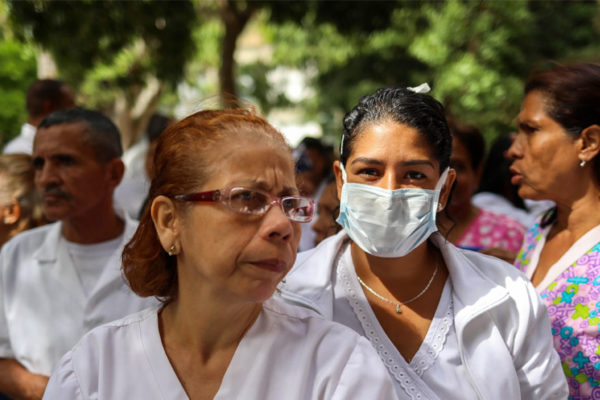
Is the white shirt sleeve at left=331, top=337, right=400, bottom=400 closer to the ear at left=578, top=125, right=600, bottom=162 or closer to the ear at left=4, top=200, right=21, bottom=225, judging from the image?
the ear at left=578, top=125, right=600, bottom=162

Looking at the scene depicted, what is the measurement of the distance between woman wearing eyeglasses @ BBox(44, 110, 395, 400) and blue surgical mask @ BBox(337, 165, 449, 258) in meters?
0.47

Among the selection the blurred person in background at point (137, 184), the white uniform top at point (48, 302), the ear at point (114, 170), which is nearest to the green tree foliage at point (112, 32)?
the blurred person in background at point (137, 184)

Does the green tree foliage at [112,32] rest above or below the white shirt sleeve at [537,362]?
above

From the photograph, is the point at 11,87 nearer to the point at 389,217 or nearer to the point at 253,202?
the point at 389,217

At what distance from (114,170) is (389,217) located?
1.81m

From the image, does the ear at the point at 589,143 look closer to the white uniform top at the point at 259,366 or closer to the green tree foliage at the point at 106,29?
the white uniform top at the point at 259,366

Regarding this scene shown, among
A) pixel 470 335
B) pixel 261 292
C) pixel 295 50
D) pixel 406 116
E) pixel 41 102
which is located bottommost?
pixel 295 50

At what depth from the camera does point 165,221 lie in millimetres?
2215

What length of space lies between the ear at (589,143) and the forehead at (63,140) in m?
2.47

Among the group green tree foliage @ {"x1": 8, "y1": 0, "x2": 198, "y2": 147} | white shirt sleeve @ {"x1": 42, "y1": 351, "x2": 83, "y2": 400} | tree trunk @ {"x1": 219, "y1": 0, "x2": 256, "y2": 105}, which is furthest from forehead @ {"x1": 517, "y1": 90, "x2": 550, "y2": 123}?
tree trunk @ {"x1": 219, "y1": 0, "x2": 256, "y2": 105}

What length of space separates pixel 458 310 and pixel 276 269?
33.8 inches

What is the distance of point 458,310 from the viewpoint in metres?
2.58

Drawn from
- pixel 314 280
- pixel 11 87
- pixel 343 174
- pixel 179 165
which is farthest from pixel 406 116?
pixel 11 87

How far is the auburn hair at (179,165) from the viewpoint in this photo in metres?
2.13
